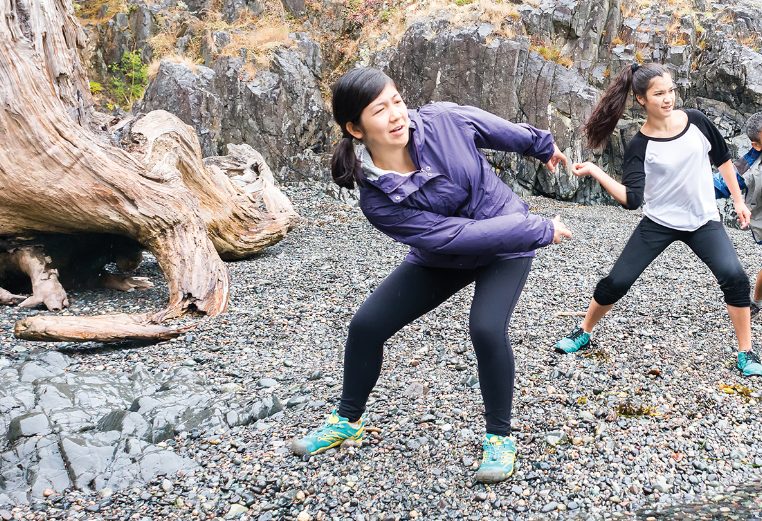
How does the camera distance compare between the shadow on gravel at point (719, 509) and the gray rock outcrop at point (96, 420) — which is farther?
the gray rock outcrop at point (96, 420)

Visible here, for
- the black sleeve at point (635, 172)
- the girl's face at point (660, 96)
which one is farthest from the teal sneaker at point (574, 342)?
the girl's face at point (660, 96)

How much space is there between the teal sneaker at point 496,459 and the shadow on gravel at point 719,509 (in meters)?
0.69

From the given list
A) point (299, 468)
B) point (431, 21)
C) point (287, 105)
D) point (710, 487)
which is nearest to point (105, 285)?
point (299, 468)

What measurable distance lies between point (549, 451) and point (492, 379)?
0.81 meters

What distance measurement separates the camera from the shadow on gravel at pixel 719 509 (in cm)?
326

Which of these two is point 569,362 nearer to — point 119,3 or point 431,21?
point 431,21

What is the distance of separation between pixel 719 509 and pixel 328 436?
2.16 m

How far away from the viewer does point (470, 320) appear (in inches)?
131

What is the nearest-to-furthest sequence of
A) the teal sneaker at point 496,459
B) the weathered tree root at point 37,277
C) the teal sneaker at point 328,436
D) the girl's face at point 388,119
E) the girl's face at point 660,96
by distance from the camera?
the girl's face at point 388,119
the teal sneaker at point 496,459
the teal sneaker at point 328,436
the girl's face at point 660,96
the weathered tree root at point 37,277

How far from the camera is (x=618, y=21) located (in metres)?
18.1

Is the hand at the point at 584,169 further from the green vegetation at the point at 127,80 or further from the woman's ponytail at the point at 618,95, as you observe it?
the green vegetation at the point at 127,80

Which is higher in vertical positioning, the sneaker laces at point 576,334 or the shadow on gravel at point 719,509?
the shadow on gravel at point 719,509

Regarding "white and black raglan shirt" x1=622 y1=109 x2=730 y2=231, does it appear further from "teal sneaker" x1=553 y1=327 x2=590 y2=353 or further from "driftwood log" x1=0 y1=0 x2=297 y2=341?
"driftwood log" x1=0 y1=0 x2=297 y2=341

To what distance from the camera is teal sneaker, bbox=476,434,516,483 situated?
3.47m
